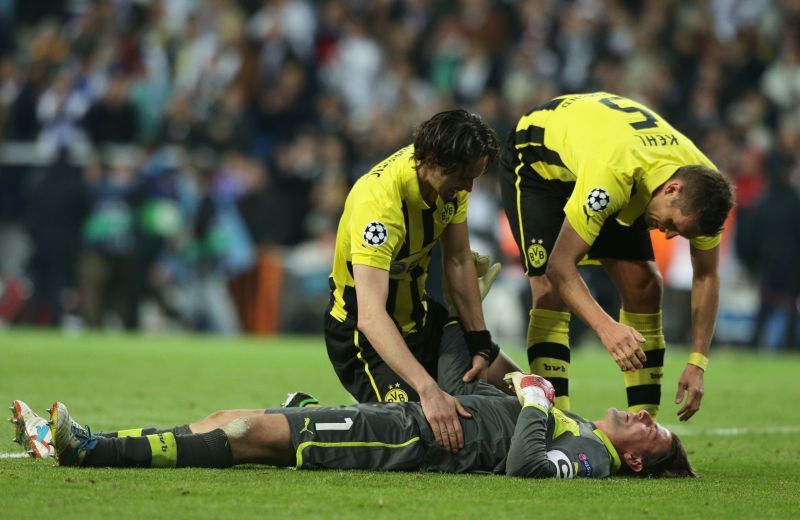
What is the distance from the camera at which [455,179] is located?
6.49m

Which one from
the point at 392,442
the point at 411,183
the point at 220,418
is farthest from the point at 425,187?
the point at 220,418

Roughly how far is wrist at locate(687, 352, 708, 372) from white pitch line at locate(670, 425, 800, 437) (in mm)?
1591

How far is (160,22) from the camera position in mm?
20562

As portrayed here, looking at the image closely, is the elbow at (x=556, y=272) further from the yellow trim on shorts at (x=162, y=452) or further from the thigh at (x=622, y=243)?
the yellow trim on shorts at (x=162, y=452)

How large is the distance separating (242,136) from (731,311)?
6967 mm

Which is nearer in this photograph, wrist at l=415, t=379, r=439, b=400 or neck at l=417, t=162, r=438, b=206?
wrist at l=415, t=379, r=439, b=400

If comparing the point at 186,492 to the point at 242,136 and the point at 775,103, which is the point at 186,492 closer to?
the point at 242,136

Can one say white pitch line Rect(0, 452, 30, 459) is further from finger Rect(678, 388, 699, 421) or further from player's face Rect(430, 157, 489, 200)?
finger Rect(678, 388, 699, 421)

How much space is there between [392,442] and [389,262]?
85cm

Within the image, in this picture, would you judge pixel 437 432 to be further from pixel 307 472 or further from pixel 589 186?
pixel 589 186

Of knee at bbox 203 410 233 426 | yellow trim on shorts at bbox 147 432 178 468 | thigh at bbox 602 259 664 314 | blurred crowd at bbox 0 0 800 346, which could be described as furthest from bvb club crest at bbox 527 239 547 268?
blurred crowd at bbox 0 0 800 346

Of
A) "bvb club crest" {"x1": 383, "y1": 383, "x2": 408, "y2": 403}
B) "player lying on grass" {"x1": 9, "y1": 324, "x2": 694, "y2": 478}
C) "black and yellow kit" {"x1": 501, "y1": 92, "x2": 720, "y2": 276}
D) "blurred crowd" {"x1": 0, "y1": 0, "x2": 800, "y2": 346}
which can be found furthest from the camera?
"blurred crowd" {"x1": 0, "y1": 0, "x2": 800, "y2": 346}

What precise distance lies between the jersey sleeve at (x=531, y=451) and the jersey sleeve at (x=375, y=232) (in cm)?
97

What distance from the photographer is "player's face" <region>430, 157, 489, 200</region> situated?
21.2 ft
